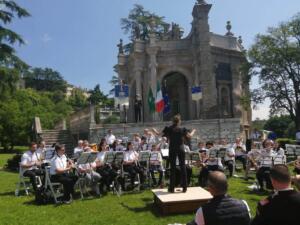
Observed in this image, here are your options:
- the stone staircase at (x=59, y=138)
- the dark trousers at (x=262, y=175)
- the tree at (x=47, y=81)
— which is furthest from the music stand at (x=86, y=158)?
the tree at (x=47, y=81)

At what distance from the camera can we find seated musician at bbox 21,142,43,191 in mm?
12141

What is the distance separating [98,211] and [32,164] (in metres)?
4.14

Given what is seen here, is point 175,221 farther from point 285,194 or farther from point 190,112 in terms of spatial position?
point 190,112

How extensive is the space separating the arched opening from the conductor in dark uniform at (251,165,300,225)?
33.5 meters

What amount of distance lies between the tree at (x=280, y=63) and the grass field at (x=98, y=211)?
23308 millimetres

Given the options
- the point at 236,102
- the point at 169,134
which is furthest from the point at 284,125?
the point at 169,134

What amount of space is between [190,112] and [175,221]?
87.8 ft

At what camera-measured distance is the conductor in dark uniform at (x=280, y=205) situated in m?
3.82

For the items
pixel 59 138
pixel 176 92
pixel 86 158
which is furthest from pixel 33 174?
pixel 176 92

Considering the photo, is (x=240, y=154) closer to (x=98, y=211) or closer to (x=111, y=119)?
(x=98, y=211)

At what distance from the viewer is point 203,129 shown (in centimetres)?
2612

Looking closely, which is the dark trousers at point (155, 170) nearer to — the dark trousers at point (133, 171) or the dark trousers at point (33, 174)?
the dark trousers at point (133, 171)

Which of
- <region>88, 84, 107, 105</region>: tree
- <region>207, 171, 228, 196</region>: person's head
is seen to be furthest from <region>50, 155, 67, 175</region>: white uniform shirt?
<region>88, 84, 107, 105</region>: tree

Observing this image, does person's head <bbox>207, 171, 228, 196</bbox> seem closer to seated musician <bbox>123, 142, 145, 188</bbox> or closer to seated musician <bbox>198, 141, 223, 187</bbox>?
seated musician <bbox>123, 142, 145, 188</bbox>
